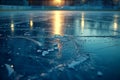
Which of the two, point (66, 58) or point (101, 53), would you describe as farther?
point (101, 53)

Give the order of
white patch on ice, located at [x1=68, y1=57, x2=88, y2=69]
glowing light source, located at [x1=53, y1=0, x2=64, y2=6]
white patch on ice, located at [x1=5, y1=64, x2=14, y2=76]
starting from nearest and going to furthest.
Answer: white patch on ice, located at [x1=5, y1=64, x2=14, y2=76] → white patch on ice, located at [x1=68, y1=57, x2=88, y2=69] → glowing light source, located at [x1=53, y1=0, x2=64, y2=6]

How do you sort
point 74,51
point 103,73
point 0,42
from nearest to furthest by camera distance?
point 103,73 → point 74,51 → point 0,42

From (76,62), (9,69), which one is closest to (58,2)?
(76,62)

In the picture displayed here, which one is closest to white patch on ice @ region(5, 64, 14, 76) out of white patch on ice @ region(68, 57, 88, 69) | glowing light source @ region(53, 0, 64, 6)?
white patch on ice @ region(68, 57, 88, 69)

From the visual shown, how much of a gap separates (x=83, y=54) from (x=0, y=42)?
2220 mm

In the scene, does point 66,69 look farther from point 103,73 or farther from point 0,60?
point 0,60

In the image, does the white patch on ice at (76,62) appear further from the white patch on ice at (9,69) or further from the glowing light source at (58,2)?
the glowing light source at (58,2)

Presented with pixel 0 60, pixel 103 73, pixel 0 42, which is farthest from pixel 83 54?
pixel 0 42

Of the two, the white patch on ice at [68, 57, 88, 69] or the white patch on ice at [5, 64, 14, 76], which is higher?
the white patch on ice at [68, 57, 88, 69]

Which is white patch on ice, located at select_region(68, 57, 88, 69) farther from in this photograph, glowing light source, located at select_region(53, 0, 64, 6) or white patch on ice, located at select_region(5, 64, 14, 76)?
glowing light source, located at select_region(53, 0, 64, 6)

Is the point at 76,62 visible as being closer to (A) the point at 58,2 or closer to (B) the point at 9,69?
(B) the point at 9,69

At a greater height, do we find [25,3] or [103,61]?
[25,3]

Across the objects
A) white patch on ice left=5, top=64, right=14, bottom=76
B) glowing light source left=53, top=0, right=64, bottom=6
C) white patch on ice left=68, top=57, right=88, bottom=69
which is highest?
glowing light source left=53, top=0, right=64, bottom=6

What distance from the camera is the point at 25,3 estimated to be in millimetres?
30422
